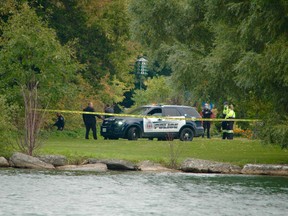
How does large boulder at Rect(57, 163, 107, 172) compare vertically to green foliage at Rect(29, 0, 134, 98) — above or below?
below

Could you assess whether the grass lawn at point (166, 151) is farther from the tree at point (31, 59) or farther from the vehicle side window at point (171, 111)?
the tree at point (31, 59)

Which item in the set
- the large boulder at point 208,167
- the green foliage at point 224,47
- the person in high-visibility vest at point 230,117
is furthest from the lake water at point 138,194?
the person in high-visibility vest at point 230,117

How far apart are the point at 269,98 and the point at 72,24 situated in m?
21.1

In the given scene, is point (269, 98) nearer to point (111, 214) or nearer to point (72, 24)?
point (111, 214)

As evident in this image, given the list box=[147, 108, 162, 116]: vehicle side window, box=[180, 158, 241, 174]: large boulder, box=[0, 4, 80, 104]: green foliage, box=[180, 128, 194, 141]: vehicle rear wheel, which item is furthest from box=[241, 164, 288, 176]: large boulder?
box=[0, 4, 80, 104]: green foliage

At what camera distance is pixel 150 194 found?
92.0ft

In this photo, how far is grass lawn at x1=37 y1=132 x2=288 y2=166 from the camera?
36844 millimetres

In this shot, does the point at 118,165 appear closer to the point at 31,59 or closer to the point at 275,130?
the point at 275,130

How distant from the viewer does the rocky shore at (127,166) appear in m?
35.1

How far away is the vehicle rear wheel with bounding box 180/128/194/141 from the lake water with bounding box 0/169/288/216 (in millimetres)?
12801

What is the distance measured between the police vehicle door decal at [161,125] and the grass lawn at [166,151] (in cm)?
173

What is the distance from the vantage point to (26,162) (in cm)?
3528

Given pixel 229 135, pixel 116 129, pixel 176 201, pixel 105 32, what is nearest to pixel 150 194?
pixel 176 201

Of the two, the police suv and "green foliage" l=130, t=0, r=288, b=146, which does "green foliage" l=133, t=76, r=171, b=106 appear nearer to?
"green foliage" l=130, t=0, r=288, b=146
